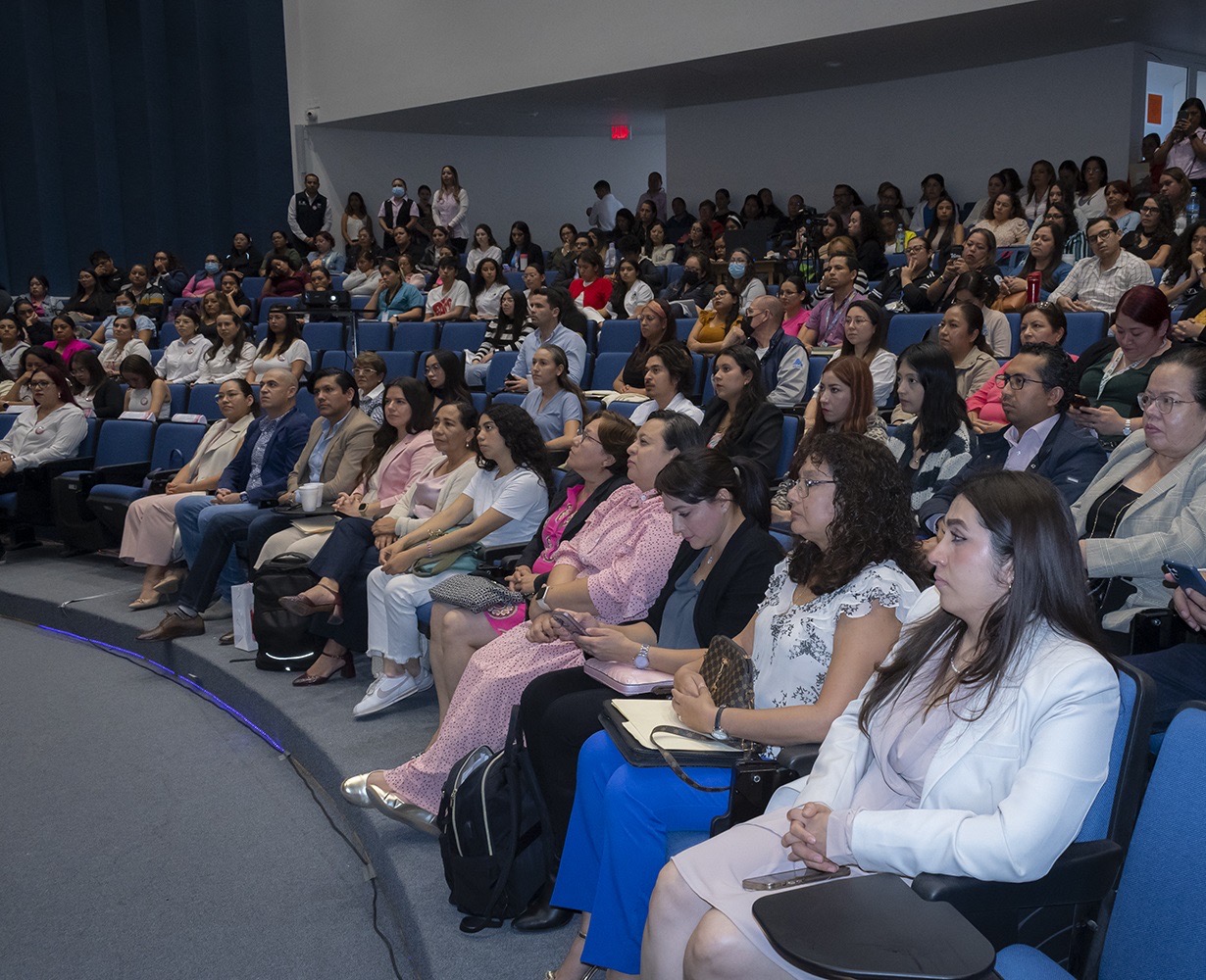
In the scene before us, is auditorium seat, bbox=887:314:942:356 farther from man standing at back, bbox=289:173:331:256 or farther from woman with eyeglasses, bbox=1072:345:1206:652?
man standing at back, bbox=289:173:331:256

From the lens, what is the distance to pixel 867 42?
8.46 metres

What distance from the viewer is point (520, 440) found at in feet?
11.9

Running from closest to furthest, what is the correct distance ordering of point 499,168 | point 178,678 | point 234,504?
point 178,678 → point 234,504 → point 499,168

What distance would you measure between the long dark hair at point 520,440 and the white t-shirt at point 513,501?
3 cm

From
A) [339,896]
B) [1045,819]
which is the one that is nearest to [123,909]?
[339,896]

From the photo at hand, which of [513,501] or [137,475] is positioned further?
[137,475]

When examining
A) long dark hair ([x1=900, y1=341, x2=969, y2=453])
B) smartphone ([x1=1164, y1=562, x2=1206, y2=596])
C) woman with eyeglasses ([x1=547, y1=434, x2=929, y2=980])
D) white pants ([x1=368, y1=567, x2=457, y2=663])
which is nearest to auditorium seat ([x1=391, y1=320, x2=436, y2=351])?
white pants ([x1=368, y1=567, x2=457, y2=663])

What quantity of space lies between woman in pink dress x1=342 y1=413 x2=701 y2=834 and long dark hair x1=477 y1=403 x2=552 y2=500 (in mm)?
781

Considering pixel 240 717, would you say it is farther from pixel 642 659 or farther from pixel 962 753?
pixel 962 753

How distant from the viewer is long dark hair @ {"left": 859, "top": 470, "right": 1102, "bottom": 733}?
4.80ft

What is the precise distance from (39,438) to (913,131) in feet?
26.1

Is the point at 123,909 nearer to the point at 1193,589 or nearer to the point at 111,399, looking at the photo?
the point at 1193,589

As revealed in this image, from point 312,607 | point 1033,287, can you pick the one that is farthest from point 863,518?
point 1033,287

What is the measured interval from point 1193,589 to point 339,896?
1.98 meters
